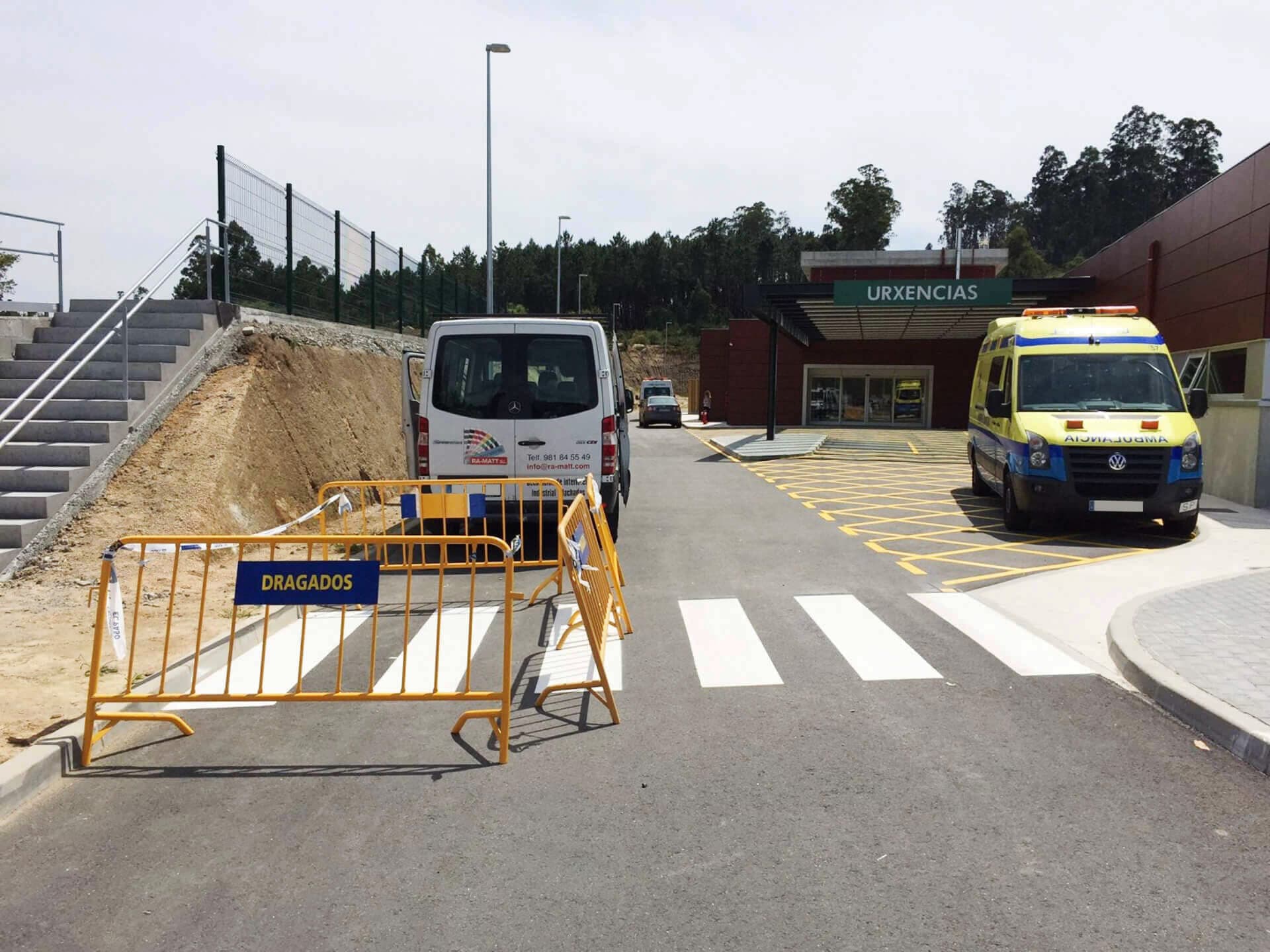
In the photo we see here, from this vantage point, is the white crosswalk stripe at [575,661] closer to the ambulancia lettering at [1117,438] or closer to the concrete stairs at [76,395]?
the concrete stairs at [76,395]

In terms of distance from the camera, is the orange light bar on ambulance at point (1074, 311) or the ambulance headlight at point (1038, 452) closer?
the ambulance headlight at point (1038, 452)

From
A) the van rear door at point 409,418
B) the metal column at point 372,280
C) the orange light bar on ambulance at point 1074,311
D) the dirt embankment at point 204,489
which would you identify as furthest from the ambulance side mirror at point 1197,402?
the metal column at point 372,280

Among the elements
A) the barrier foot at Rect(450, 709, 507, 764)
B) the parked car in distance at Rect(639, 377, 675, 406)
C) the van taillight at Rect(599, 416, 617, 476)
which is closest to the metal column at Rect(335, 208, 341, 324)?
the van taillight at Rect(599, 416, 617, 476)

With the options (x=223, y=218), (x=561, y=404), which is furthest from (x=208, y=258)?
(x=561, y=404)

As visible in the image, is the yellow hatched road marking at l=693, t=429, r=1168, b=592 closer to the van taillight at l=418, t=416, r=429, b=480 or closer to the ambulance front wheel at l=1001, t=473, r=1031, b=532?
the ambulance front wheel at l=1001, t=473, r=1031, b=532

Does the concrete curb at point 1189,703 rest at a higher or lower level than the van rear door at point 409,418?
lower

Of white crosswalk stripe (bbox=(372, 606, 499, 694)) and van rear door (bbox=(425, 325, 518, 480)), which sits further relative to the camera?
van rear door (bbox=(425, 325, 518, 480))

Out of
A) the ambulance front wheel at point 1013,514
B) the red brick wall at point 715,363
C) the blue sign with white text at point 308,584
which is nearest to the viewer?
the blue sign with white text at point 308,584

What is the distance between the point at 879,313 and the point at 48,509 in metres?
26.7

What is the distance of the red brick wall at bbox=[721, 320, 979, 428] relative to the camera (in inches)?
1623

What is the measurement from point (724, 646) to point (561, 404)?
4.58 metres

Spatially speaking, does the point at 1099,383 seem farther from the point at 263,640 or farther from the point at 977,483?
the point at 263,640

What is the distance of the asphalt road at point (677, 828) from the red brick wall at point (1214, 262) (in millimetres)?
12108

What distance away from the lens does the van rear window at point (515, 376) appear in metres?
10.9
